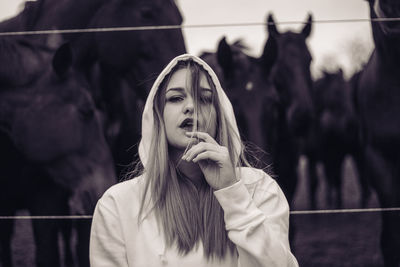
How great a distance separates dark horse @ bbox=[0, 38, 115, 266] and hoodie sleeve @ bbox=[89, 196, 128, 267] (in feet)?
5.49

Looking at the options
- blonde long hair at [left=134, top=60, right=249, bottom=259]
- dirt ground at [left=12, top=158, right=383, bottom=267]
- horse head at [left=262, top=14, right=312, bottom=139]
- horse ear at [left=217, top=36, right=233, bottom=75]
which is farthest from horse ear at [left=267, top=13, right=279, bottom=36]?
blonde long hair at [left=134, top=60, right=249, bottom=259]

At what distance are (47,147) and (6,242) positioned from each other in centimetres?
73

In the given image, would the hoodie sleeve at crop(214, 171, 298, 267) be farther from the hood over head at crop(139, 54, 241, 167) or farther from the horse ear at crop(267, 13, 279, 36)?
the horse ear at crop(267, 13, 279, 36)

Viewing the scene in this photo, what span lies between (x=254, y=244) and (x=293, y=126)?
1.94m

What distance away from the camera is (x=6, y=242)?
3.21 m

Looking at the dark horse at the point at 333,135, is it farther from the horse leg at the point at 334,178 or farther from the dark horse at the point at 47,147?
the dark horse at the point at 47,147

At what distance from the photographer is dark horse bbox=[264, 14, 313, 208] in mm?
3061

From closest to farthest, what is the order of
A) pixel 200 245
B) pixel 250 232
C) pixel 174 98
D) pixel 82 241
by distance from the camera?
pixel 250 232 < pixel 200 245 < pixel 174 98 < pixel 82 241

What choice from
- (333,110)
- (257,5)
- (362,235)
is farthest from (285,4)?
(362,235)

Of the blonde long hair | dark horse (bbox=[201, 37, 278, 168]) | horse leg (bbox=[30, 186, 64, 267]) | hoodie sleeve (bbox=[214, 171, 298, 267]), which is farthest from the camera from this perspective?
horse leg (bbox=[30, 186, 64, 267])

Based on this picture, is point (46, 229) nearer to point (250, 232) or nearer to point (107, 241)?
point (107, 241)

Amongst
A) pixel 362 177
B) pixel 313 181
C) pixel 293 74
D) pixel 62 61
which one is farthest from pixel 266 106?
pixel 62 61

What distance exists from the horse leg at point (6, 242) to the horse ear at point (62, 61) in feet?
3.55

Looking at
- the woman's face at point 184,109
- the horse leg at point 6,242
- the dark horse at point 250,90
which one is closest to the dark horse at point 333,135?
the dark horse at point 250,90
